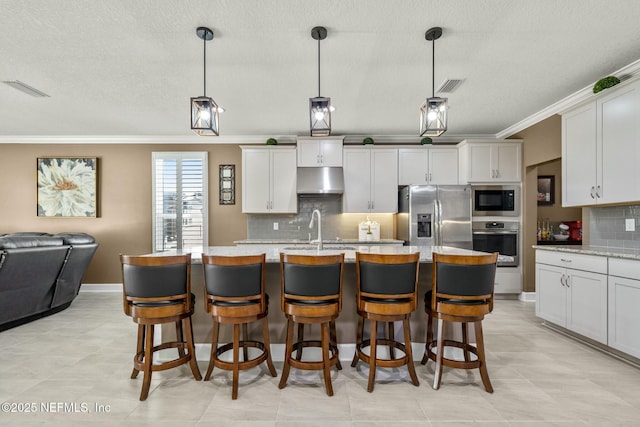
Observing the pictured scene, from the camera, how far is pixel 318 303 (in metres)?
2.12

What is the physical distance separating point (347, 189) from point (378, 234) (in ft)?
2.93

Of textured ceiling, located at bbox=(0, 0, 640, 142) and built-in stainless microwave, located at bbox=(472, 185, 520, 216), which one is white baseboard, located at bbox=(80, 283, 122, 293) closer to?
textured ceiling, located at bbox=(0, 0, 640, 142)

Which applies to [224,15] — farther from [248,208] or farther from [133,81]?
[248,208]

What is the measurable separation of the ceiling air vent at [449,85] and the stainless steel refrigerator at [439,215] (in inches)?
64.1

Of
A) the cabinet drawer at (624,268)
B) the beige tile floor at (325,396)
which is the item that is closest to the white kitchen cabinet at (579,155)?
the cabinet drawer at (624,268)

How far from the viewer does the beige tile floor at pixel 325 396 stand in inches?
74.0

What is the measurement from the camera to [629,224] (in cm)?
303

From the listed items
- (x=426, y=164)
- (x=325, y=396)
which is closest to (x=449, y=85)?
(x=426, y=164)

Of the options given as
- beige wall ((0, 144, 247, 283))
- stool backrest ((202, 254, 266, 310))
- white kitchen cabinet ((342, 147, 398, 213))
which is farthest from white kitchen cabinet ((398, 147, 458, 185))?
stool backrest ((202, 254, 266, 310))

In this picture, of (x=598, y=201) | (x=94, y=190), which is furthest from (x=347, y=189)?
(x=94, y=190)

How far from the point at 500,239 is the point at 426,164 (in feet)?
5.17

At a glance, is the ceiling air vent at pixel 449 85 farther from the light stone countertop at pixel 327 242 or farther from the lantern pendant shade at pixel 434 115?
the light stone countertop at pixel 327 242

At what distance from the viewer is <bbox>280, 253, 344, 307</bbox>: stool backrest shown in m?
2.05

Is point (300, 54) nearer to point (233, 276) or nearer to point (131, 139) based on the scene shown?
point (233, 276)
